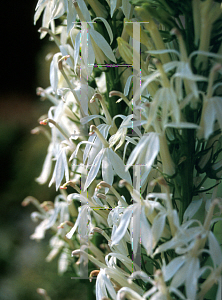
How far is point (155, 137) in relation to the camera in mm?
281

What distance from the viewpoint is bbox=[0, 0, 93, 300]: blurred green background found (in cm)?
126

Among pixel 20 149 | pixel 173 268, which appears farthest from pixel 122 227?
pixel 20 149

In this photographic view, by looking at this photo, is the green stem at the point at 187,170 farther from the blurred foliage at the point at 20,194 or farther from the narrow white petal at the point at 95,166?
the blurred foliage at the point at 20,194

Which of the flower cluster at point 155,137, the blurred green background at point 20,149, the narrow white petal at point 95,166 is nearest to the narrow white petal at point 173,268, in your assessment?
the flower cluster at point 155,137

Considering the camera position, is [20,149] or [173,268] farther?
[20,149]

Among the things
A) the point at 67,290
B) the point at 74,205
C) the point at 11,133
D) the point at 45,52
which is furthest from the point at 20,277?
the point at 45,52

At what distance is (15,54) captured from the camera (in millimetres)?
1552

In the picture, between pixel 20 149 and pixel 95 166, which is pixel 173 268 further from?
pixel 20 149

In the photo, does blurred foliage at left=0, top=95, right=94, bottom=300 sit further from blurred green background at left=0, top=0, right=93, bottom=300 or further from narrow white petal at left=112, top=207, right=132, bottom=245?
narrow white petal at left=112, top=207, right=132, bottom=245

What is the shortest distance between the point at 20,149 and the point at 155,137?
1.15 m

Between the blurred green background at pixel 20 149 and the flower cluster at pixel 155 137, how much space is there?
85cm

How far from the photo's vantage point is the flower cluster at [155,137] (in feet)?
0.88

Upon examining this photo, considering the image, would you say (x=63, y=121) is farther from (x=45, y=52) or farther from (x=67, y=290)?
(x=45, y=52)

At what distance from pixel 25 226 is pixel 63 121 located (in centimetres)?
103
